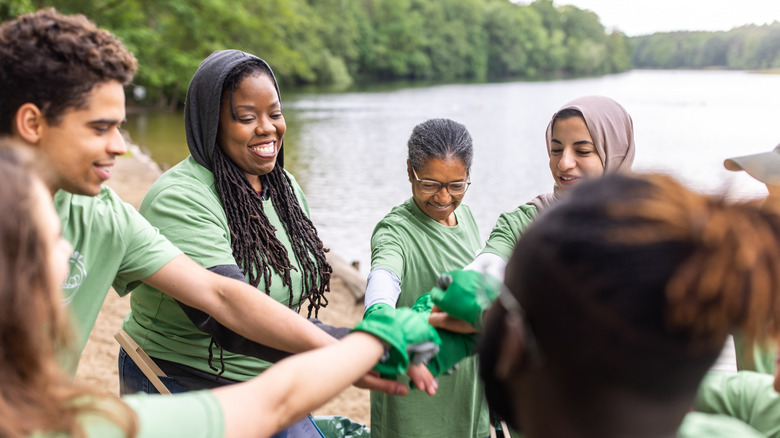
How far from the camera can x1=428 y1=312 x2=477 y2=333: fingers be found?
2.04 m

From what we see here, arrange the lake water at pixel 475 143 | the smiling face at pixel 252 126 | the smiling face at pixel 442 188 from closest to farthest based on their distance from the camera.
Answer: the smiling face at pixel 252 126
the smiling face at pixel 442 188
the lake water at pixel 475 143

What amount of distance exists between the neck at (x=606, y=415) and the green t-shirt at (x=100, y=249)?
1.36 metres

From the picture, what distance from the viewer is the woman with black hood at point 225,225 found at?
8.09 feet

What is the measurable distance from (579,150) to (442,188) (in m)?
0.62

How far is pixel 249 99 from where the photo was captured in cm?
273

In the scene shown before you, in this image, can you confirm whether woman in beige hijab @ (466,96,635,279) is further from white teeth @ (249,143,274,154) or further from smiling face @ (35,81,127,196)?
smiling face @ (35,81,127,196)

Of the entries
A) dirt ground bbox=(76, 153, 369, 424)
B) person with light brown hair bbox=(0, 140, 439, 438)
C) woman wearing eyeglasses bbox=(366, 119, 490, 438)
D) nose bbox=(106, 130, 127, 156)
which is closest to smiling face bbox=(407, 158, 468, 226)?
woman wearing eyeglasses bbox=(366, 119, 490, 438)

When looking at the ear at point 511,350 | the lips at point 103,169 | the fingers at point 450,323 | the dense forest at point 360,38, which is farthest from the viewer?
the dense forest at point 360,38

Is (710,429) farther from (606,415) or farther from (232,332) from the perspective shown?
(232,332)

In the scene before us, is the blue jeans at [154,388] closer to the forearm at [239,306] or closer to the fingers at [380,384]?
the forearm at [239,306]

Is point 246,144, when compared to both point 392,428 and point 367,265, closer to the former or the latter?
point 392,428

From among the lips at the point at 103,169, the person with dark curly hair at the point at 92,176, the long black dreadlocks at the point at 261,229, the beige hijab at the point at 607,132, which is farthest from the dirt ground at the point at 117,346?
the beige hijab at the point at 607,132

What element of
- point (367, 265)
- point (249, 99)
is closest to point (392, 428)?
point (249, 99)

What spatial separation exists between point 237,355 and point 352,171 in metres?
16.7
